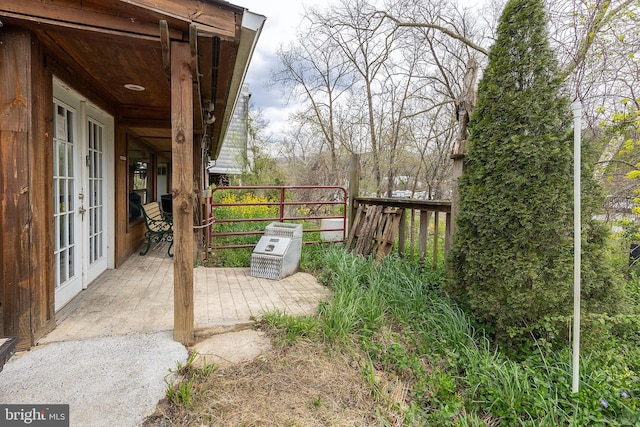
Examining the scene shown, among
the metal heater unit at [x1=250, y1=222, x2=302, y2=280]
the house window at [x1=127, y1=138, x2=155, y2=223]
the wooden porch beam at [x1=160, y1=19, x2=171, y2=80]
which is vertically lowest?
the metal heater unit at [x1=250, y1=222, x2=302, y2=280]

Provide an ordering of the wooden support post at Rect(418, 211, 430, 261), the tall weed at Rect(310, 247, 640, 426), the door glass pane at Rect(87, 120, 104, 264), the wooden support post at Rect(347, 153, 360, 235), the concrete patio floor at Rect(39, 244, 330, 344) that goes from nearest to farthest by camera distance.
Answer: the tall weed at Rect(310, 247, 640, 426), the concrete patio floor at Rect(39, 244, 330, 344), the door glass pane at Rect(87, 120, 104, 264), the wooden support post at Rect(418, 211, 430, 261), the wooden support post at Rect(347, 153, 360, 235)

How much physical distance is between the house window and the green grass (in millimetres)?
3987

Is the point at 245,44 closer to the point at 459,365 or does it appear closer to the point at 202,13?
the point at 202,13

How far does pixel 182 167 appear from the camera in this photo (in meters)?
2.28

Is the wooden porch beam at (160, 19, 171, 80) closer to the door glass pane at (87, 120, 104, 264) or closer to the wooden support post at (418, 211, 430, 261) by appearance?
the door glass pane at (87, 120, 104, 264)

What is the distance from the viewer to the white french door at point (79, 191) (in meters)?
2.96

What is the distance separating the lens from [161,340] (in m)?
2.42

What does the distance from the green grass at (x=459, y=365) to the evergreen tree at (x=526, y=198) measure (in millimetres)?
290

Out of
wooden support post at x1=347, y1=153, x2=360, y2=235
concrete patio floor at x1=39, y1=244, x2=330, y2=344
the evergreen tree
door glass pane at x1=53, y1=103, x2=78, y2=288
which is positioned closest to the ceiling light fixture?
door glass pane at x1=53, y1=103, x2=78, y2=288

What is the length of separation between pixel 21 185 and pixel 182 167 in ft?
3.34

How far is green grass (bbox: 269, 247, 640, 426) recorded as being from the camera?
6.56 ft

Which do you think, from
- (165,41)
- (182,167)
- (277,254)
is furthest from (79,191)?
(277,254)

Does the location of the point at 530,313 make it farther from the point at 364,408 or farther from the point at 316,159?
the point at 316,159

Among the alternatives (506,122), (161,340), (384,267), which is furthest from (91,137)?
(506,122)
